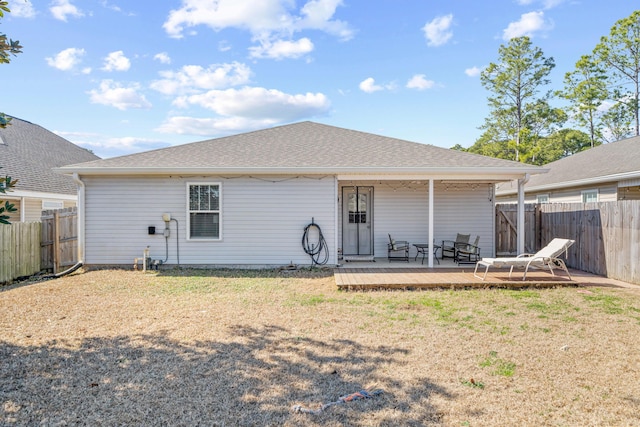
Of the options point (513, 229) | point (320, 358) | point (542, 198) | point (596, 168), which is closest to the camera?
point (320, 358)

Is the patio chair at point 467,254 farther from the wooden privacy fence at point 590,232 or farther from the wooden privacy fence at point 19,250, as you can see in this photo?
the wooden privacy fence at point 19,250

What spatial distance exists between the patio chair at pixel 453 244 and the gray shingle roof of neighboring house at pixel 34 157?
13.8 m

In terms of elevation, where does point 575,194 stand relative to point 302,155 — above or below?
below

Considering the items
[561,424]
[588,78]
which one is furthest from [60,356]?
[588,78]

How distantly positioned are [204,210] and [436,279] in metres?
5.79

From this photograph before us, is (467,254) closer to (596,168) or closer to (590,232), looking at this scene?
(590,232)

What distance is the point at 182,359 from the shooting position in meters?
3.98

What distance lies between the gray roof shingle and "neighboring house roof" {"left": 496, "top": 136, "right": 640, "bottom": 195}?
4.38m

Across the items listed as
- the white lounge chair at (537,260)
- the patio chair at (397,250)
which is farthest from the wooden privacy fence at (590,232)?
the patio chair at (397,250)

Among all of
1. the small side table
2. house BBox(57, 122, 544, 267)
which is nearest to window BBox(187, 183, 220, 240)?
house BBox(57, 122, 544, 267)

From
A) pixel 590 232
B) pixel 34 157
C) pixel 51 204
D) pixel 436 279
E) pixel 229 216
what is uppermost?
pixel 34 157

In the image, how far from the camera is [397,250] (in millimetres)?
10188

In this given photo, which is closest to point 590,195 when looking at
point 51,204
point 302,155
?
point 302,155

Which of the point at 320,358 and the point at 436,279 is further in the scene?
the point at 436,279
